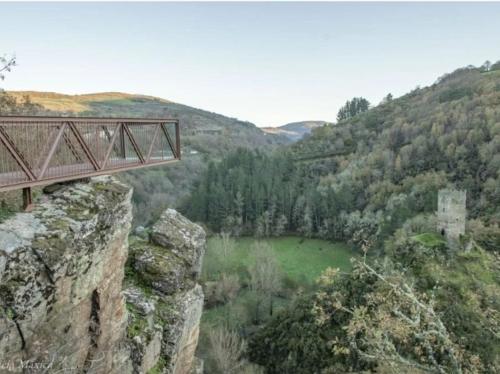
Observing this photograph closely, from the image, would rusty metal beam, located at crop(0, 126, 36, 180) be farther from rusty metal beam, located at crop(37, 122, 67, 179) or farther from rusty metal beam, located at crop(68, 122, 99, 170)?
rusty metal beam, located at crop(68, 122, 99, 170)

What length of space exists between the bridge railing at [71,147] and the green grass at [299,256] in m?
37.8

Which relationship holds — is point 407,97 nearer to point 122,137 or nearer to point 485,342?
point 485,342

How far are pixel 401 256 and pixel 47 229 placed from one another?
113 ft

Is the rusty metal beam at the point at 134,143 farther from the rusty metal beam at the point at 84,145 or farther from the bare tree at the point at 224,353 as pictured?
the bare tree at the point at 224,353

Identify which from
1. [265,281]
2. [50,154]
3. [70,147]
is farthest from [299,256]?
[50,154]

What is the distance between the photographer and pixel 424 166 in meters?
77.7

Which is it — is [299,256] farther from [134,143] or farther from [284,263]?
[134,143]

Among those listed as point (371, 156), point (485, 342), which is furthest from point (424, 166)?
point (485, 342)

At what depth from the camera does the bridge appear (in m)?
7.23

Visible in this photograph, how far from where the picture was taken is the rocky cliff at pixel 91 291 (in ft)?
21.6

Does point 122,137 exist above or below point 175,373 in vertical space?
above

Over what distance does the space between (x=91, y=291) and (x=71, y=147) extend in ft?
11.2

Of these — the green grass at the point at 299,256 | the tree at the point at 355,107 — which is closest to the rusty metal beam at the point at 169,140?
the green grass at the point at 299,256

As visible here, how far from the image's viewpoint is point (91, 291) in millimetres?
8477
